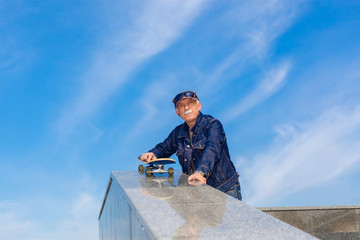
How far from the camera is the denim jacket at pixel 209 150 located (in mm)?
4194

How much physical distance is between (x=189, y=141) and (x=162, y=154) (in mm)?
669

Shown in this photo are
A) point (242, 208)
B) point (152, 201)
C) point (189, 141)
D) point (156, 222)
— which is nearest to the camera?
point (156, 222)

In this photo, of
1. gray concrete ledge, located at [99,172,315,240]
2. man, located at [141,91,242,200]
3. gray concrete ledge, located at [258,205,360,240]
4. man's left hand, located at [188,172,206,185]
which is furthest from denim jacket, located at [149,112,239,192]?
gray concrete ledge, located at [258,205,360,240]

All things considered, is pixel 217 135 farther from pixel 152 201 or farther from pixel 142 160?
pixel 152 201

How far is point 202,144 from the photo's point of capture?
452cm

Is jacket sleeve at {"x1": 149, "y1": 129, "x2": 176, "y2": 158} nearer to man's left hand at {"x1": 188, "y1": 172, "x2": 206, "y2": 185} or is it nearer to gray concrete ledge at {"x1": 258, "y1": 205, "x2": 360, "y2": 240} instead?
man's left hand at {"x1": 188, "y1": 172, "x2": 206, "y2": 185}

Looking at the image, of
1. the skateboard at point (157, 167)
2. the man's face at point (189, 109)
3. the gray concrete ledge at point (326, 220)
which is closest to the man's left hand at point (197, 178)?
the skateboard at point (157, 167)

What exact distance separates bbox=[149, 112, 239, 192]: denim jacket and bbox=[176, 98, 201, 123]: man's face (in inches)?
2.9

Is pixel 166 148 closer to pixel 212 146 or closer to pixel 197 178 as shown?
pixel 212 146

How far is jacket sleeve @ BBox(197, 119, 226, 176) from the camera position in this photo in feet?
12.9

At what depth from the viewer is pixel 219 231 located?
1986 mm

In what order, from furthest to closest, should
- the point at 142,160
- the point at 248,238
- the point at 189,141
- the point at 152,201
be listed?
the point at 142,160, the point at 189,141, the point at 152,201, the point at 248,238

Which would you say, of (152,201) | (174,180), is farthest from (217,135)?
(152,201)

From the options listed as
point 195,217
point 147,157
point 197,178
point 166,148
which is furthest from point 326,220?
point 195,217
